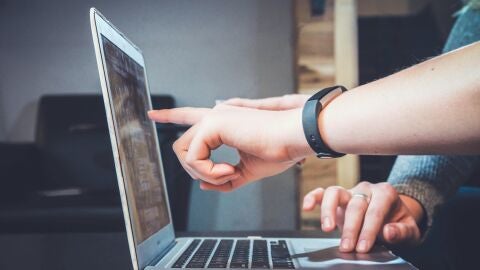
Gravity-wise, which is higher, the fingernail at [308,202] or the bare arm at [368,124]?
the bare arm at [368,124]

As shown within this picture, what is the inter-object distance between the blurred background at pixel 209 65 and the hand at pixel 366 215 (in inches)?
61.7

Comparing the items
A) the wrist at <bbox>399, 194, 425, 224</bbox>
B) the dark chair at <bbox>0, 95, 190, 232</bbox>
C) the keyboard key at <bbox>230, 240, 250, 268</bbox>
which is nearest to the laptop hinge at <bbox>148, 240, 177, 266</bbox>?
the keyboard key at <bbox>230, 240, 250, 268</bbox>

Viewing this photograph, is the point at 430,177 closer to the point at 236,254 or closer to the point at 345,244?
the point at 345,244

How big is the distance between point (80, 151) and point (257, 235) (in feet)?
5.87

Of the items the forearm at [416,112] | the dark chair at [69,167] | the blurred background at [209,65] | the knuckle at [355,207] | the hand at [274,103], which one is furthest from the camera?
the blurred background at [209,65]

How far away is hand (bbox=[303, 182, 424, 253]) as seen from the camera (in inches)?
24.9

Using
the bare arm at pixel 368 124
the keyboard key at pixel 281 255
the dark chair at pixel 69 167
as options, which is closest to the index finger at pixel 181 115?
the bare arm at pixel 368 124

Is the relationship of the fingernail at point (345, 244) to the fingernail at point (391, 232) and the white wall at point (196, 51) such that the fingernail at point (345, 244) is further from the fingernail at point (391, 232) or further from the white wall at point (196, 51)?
the white wall at point (196, 51)

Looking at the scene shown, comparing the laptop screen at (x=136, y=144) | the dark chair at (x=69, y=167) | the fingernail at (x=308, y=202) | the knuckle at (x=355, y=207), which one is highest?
the laptop screen at (x=136, y=144)

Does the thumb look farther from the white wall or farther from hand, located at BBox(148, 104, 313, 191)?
the white wall

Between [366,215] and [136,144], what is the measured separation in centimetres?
38

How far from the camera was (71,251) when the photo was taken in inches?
28.4

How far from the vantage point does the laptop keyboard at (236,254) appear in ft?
1.82

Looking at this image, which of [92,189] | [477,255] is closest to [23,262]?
[477,255]
